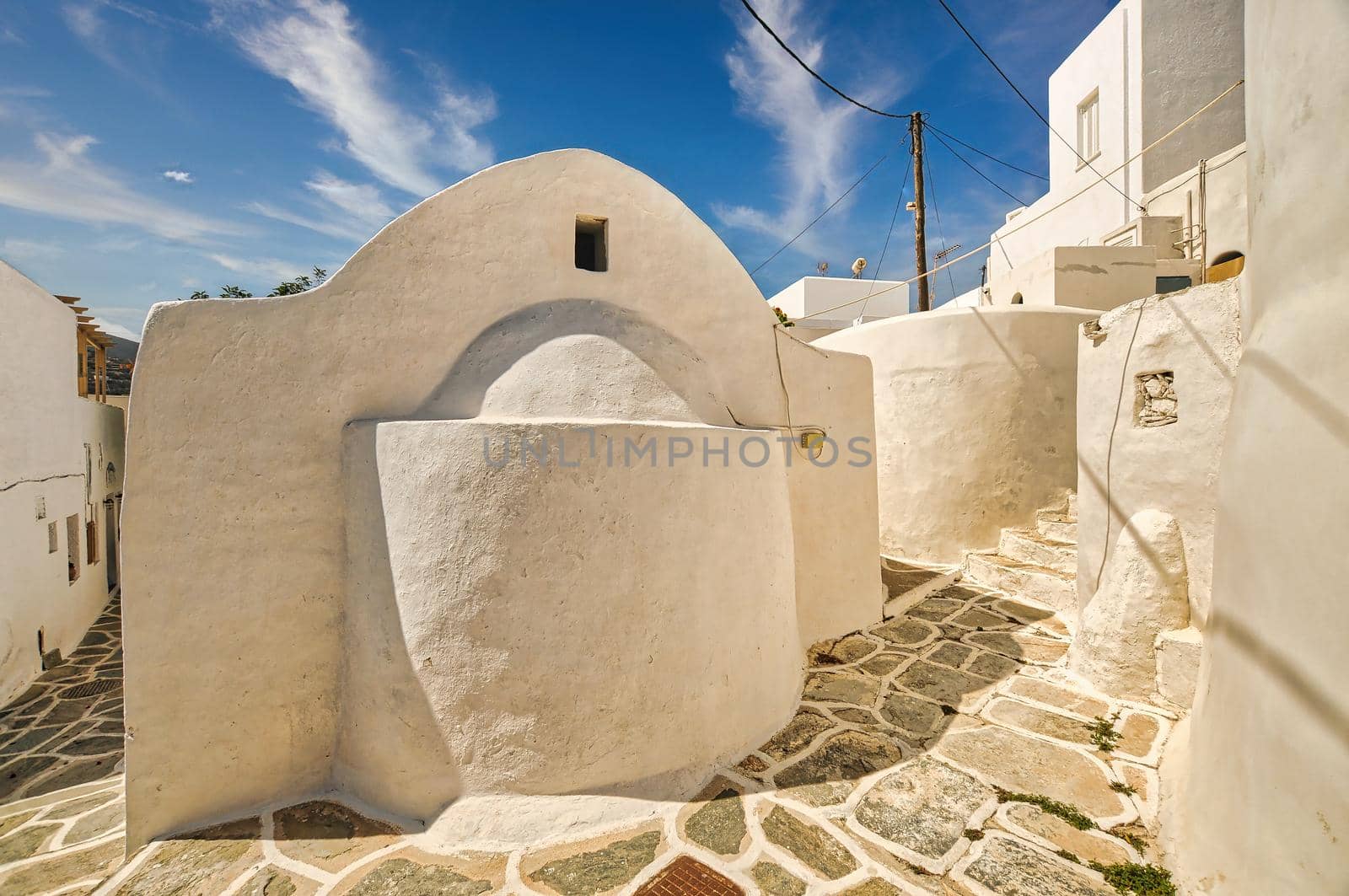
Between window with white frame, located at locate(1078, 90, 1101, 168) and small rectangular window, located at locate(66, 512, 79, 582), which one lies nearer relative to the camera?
small rectangular window, located at locate(66, 512, 79, 582)

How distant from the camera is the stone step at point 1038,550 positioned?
26.2 ft

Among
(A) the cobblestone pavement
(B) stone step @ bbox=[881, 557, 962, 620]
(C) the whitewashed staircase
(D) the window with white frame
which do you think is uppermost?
(D) the window with white frame

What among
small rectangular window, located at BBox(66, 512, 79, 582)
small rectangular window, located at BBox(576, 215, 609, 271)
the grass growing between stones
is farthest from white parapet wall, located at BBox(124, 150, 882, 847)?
small rectangular window, located at BBox(66, 512, 79, 582)

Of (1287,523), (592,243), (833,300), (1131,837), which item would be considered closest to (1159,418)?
(1287,523)

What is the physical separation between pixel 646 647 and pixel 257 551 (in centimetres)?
288

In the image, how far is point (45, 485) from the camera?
7766mm

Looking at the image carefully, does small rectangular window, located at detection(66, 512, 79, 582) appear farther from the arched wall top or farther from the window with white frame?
the window with white frame

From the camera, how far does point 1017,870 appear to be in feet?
10.5

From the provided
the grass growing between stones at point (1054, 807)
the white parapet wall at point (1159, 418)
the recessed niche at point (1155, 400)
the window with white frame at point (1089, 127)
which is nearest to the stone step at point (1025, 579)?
the white parapet wall at point (1159, 418)

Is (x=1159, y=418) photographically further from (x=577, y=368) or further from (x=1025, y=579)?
(x=577, y=368)

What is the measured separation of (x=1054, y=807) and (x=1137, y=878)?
64 cm

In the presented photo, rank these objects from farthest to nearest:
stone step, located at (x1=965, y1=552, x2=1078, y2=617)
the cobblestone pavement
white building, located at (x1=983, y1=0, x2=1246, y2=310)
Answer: white building, located at (x1=983, y1=0, x2=1246, y2=310) < stone step, located at (x1=965, y1=552, x2=1078, y2=617) < the cobblestone pavement

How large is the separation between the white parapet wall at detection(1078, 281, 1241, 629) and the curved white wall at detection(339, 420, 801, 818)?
396 centimetres

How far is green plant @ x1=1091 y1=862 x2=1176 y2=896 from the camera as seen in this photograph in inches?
117
